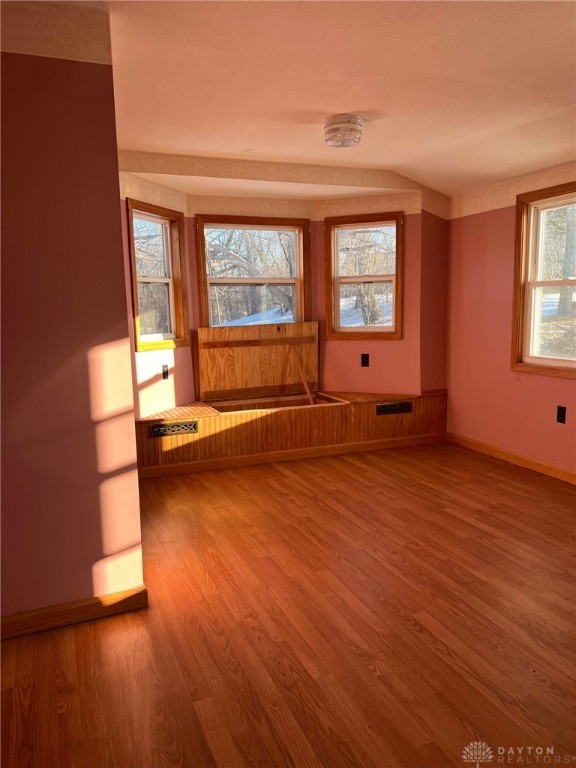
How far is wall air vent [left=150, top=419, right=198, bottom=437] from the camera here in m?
4.32

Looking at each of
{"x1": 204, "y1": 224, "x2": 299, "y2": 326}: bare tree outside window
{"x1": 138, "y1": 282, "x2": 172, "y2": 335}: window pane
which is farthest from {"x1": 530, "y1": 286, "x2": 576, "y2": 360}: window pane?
{"x1": 138, "y1": 282, "x2": 172, "y2": 335}: window pane

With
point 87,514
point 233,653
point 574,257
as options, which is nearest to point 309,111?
point 574,257

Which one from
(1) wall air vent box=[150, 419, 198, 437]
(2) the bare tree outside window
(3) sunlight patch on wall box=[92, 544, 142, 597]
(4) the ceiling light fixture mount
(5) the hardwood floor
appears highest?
(4) the ceiling light fixture mount

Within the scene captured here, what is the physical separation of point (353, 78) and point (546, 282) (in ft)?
7.71

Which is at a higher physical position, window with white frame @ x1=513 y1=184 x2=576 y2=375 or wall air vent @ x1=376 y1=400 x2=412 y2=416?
window with white frame @ x1=513 y1=184 x2=576 y2=375

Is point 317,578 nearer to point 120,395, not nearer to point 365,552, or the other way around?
point 365,552

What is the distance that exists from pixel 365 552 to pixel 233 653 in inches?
42.2

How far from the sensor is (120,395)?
7.72ft

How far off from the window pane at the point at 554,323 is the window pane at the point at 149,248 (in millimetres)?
3087

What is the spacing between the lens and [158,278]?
458cm

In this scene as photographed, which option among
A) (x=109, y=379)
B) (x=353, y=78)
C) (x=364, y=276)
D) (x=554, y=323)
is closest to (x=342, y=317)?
(x=364, y=276)

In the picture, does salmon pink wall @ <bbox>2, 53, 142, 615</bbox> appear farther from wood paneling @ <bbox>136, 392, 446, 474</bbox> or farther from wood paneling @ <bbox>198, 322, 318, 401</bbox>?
wood paneling @ <bbox>198, 322, 318, 401</bbox>

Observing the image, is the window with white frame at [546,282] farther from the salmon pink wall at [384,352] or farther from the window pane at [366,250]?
the window pane at [366,250]

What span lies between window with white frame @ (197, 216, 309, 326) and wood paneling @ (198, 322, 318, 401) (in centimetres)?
14
